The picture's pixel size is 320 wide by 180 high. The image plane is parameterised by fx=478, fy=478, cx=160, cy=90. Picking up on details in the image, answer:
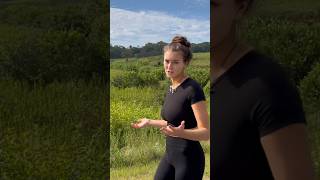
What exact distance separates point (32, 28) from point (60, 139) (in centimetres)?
128

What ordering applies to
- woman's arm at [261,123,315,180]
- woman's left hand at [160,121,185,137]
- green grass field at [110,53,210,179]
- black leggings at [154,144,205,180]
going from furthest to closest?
green grass field at [110,53,210,179] → black leggings at [154,144,205,180] → woman's left hand at [160,121,185,137] → woman's arm at [261,123,315,180]

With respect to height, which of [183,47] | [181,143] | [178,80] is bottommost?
[181,143]

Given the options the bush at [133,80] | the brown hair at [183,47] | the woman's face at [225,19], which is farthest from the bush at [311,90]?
the woman's face at [225,19]

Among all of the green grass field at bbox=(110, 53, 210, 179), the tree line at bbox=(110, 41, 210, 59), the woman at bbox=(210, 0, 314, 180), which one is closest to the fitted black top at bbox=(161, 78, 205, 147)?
the tree line at bbox=(110, 41, 210, 59)

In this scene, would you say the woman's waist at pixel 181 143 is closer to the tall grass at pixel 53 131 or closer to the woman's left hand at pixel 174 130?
the woman's left hand at pixel 174 130

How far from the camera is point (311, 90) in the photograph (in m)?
4.83

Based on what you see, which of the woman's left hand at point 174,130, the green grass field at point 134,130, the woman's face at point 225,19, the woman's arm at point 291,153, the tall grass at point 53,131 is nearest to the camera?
the woman's arm at point 291,153

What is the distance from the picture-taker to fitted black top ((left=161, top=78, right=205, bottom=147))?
245 cm

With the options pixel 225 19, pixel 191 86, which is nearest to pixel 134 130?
pixel 191 86

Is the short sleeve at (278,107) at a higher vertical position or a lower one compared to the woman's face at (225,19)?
lower

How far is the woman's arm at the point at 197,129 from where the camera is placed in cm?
245

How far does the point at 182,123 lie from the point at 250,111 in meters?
1.21

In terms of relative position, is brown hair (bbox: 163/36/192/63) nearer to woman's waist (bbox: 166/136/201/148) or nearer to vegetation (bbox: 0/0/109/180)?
woman's waist (bbox: 166/136/201/148)

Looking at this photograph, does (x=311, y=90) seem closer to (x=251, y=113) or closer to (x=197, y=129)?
(x=197, y=129)
